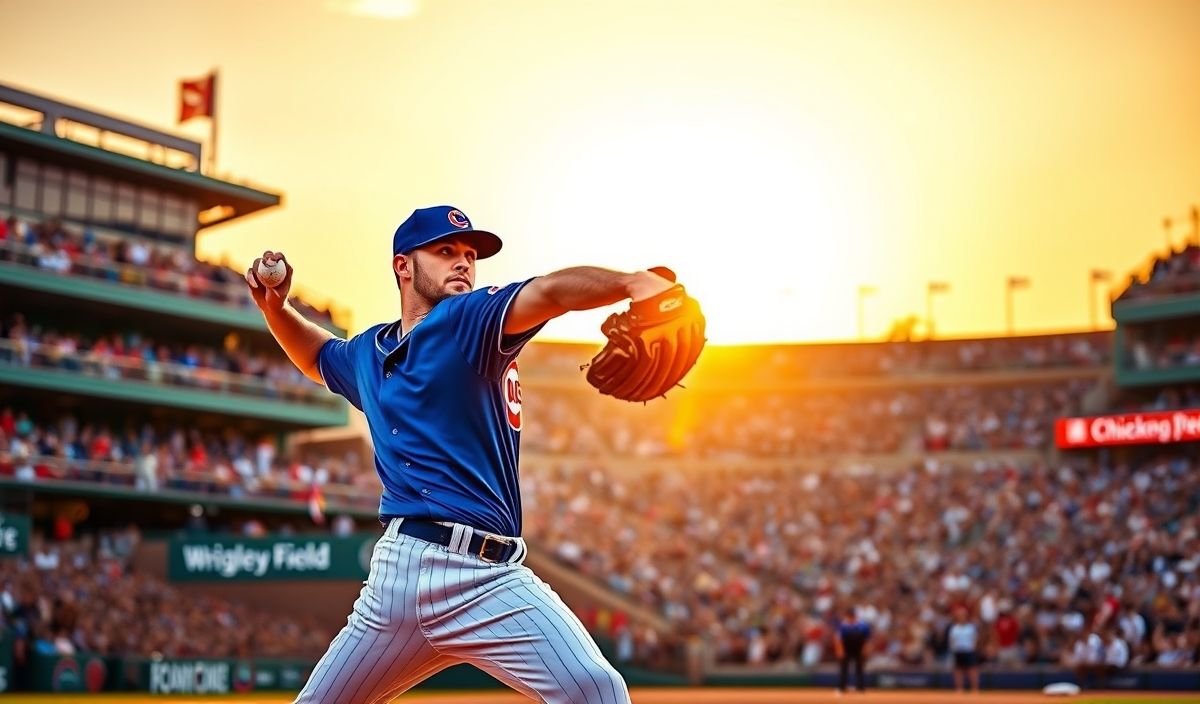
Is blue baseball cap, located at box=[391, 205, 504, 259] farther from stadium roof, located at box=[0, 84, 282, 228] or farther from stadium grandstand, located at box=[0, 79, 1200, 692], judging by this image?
stadium roof, located at box=[0, 84, 282, 228]

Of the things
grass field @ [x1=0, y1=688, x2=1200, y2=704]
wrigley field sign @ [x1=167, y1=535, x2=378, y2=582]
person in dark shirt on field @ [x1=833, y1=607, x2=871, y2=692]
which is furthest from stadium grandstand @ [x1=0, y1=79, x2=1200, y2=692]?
person in dark shirt on field @ [x1=833, y1=607, x2=871, y2=692]

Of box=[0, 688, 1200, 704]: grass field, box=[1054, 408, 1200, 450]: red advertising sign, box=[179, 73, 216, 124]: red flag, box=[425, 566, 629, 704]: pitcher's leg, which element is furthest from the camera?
box=[179, 73, 216, 124]: red flag

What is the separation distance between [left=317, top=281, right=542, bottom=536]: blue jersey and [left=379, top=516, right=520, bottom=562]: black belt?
0.12ft

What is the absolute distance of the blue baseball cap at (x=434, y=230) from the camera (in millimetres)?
6027

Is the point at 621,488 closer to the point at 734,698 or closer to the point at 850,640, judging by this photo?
the point at 734,698

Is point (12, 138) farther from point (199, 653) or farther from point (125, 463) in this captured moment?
point (199, 653)

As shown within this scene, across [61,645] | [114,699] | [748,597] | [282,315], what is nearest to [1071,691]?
[748,597]

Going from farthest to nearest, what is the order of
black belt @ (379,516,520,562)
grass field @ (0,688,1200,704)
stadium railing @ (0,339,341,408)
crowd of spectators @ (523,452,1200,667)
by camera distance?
stadium railing @ (0,339,341,408) < crowd of spectators @ (523,452,1200,667) < grass field @ (0,688,1200,704) < black belt @ (379,516,520,562)

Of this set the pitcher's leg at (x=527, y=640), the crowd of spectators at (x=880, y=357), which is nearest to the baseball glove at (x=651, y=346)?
the pitcher's leg at (x=527, y=640)

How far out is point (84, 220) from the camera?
1853 inches

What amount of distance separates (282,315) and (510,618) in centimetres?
188

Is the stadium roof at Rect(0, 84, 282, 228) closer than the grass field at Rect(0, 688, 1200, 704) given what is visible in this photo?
No

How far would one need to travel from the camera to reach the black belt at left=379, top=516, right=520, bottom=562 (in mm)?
5820

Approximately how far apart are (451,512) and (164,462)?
125 feet
